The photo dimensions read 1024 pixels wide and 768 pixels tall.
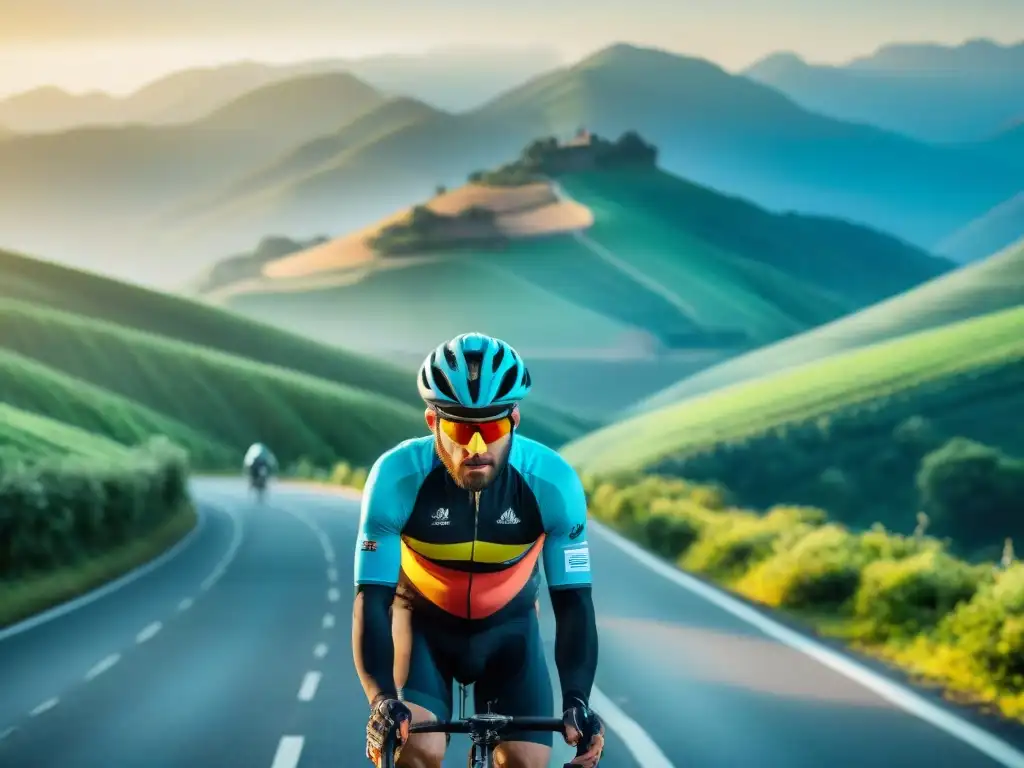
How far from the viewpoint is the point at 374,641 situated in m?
5.15

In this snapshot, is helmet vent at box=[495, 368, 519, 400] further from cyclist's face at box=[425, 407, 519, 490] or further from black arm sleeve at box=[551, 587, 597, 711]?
black arm sleeve at box=[551, 587, 597, 711]

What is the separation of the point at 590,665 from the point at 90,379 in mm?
134219

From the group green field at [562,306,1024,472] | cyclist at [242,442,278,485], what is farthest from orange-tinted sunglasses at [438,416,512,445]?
green field at [562,306,1024,472]

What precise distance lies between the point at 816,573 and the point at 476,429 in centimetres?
1300

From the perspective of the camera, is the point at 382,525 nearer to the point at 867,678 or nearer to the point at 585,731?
the point at 585,731

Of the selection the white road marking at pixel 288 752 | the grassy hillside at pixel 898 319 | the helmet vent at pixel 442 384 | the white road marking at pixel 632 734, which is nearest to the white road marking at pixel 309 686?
the white road marking at pixel 288 752

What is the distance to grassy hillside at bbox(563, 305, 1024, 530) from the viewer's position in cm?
8275

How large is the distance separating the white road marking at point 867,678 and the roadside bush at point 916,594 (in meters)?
0.61

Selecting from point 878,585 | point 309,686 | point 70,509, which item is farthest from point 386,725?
point 70,509

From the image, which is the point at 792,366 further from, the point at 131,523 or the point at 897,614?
the point at 897,614

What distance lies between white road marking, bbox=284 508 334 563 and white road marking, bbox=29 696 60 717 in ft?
53.8

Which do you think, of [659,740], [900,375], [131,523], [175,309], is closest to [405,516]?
[659,740]

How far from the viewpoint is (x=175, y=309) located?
6993 inches

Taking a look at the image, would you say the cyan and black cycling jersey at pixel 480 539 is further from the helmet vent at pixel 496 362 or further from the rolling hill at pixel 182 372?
the rolling hill at pixel 182 372
